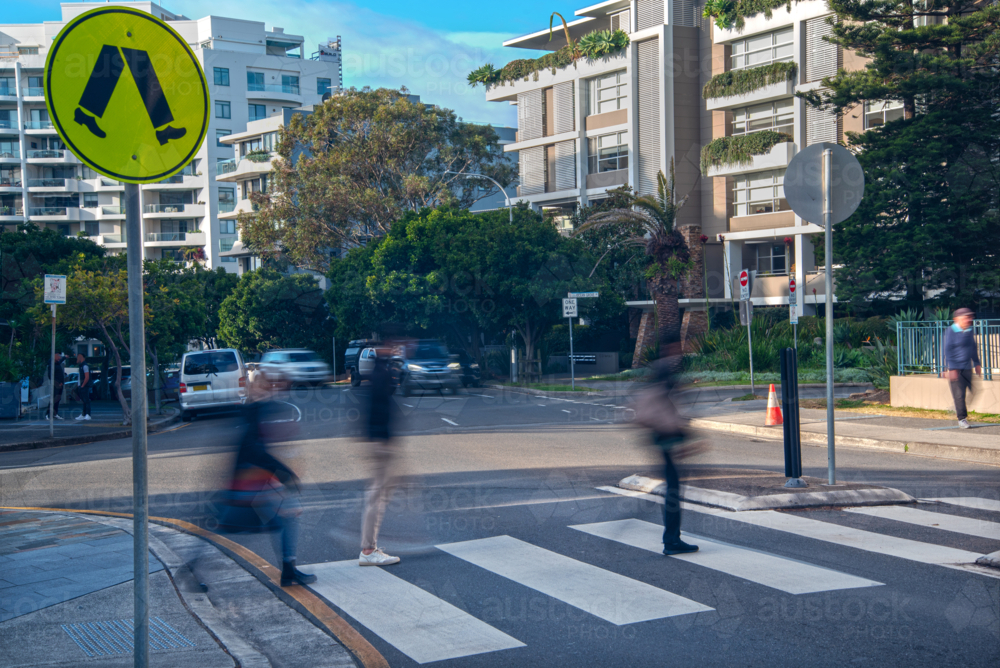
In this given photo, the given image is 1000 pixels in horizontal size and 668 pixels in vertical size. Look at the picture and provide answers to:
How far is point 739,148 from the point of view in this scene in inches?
1527

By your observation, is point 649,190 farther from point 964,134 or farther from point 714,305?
point 964,134

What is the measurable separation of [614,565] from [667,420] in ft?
3.84

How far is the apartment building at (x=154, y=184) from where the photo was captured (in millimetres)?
73062

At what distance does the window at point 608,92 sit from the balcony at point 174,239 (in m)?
43.4

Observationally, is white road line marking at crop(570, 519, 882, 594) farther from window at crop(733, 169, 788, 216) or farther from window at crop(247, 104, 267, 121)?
window at crop(247, 104, 267, 121)

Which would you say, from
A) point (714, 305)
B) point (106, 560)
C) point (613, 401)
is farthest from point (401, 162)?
point (106, 560)

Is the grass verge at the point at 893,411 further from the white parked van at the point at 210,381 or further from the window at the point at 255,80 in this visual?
the window at the point at 255,80

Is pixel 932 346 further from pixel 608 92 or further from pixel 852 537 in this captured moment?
pixel 608 92

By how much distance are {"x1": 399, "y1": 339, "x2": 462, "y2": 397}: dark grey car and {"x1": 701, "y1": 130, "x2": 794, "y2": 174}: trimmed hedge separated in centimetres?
1780

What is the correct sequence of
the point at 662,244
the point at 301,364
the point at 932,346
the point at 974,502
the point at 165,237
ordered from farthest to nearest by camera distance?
the point at 165,237
the point at 301,364
the point at 662,244
the point at 932,346
the point at 974,502

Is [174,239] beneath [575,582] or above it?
above

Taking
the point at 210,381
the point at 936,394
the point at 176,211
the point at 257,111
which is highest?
the point at 257,111

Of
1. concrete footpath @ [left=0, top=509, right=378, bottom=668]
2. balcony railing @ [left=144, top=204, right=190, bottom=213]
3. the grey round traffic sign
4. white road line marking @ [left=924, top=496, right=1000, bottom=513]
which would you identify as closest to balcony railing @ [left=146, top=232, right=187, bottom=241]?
balcony railing @ [left=144, top=204, right=190, bottom=213]

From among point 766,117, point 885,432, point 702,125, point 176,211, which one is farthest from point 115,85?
point 176,211
